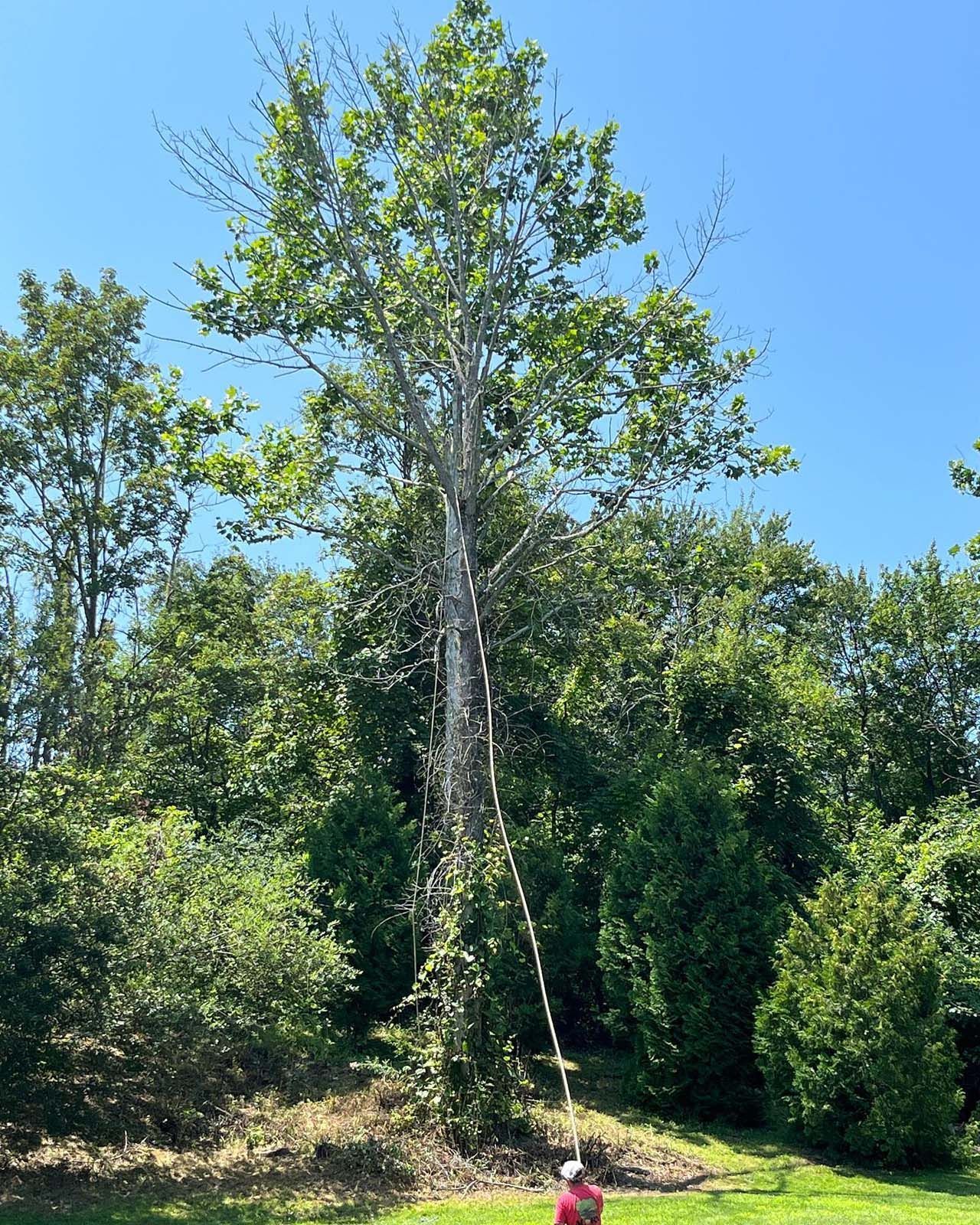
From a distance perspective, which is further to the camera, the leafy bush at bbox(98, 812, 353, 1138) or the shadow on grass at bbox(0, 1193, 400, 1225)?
the leafy bush at bbox(98, 812, 353, 1138)

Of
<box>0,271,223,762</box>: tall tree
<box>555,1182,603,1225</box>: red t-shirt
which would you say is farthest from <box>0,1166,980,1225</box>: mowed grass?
<box>0,271,223,762</box>: tall tree

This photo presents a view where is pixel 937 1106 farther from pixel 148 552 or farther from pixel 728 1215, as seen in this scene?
pixel 148 552

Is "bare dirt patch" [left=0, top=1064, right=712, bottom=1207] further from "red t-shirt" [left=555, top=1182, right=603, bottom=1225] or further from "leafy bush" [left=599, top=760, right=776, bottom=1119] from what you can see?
"red t-shirt" [left=555, top=1182, right=603, bottom=1225]

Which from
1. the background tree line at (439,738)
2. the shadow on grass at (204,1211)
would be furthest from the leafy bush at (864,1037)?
the shadow on grass at (204,1211)

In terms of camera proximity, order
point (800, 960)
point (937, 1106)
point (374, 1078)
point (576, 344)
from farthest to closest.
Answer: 1. point (576, 344)
2. point (374, 1078)
3. point (800, 960)
4. point (937, 1106)

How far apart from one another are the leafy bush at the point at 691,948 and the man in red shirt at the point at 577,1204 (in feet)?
24.2

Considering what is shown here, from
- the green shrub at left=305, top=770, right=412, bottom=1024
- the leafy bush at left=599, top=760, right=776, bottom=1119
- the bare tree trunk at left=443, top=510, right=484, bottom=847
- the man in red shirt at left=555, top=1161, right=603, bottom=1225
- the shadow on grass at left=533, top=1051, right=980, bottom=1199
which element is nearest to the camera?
the man in red shirt at left=555, top=1161, right=603, bottom=1225

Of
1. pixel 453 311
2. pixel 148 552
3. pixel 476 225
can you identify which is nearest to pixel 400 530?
pixel 453 311

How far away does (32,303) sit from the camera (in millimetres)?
20859

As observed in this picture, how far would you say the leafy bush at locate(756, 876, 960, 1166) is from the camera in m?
10.4

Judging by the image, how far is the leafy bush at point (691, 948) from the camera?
12.4 meters

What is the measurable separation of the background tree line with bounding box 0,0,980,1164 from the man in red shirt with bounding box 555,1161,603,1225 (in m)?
4.95

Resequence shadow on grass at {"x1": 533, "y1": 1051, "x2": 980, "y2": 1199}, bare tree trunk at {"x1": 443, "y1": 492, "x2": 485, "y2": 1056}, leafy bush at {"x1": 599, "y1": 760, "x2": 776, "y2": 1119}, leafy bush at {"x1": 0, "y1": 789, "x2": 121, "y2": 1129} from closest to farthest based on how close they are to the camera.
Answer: leafy bush at {"x1": 0, "y1": 789, "x2": 121, "y2": 1129}
shadow on grass at {"x1": 533, "y1": 1051, "x2": 980, "y2": 1199}
bare tree trunk at {"x1": 443, "y1": 492, "x2": 485, "y2": 1056}
leafy bush at {"x1": 599, "y1": 760, "x2": 776, "y2": 1119}

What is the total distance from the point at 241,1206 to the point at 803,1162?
6.36 meters
